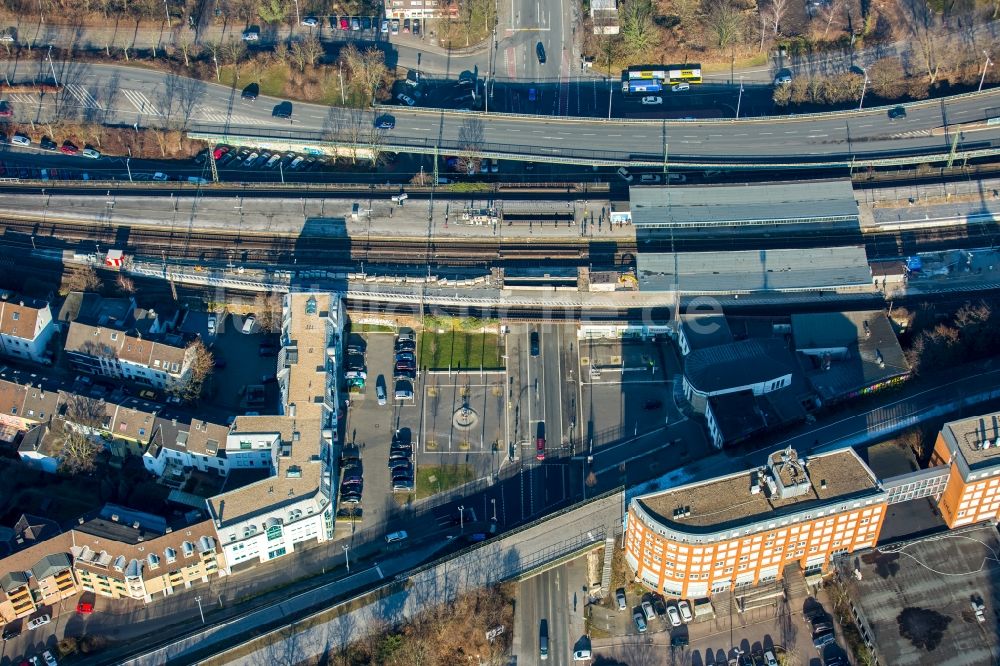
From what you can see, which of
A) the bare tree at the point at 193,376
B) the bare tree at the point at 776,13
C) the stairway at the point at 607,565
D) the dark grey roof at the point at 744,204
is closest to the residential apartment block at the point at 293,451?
the bare tree at the point at 193,376

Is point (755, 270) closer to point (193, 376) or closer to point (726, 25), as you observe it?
point (726, 25)

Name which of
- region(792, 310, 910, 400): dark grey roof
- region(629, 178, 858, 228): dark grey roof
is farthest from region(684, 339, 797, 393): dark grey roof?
region(629, 178, 858, 228): dark grey roof

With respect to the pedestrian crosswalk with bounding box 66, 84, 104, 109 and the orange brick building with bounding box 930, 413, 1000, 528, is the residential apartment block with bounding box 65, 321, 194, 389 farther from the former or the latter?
the orange brick building with bounding box 930, 413, 1000, 528

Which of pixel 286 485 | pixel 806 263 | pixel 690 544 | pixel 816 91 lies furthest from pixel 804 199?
pixel 286 485

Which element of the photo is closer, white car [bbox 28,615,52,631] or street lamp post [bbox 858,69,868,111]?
white car [bbox 28,615,52,631]

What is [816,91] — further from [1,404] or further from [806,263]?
[1,404]

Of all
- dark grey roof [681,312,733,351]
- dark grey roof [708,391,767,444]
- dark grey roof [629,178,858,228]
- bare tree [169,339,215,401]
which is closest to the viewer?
dark grey roof [708,391,767,444]
